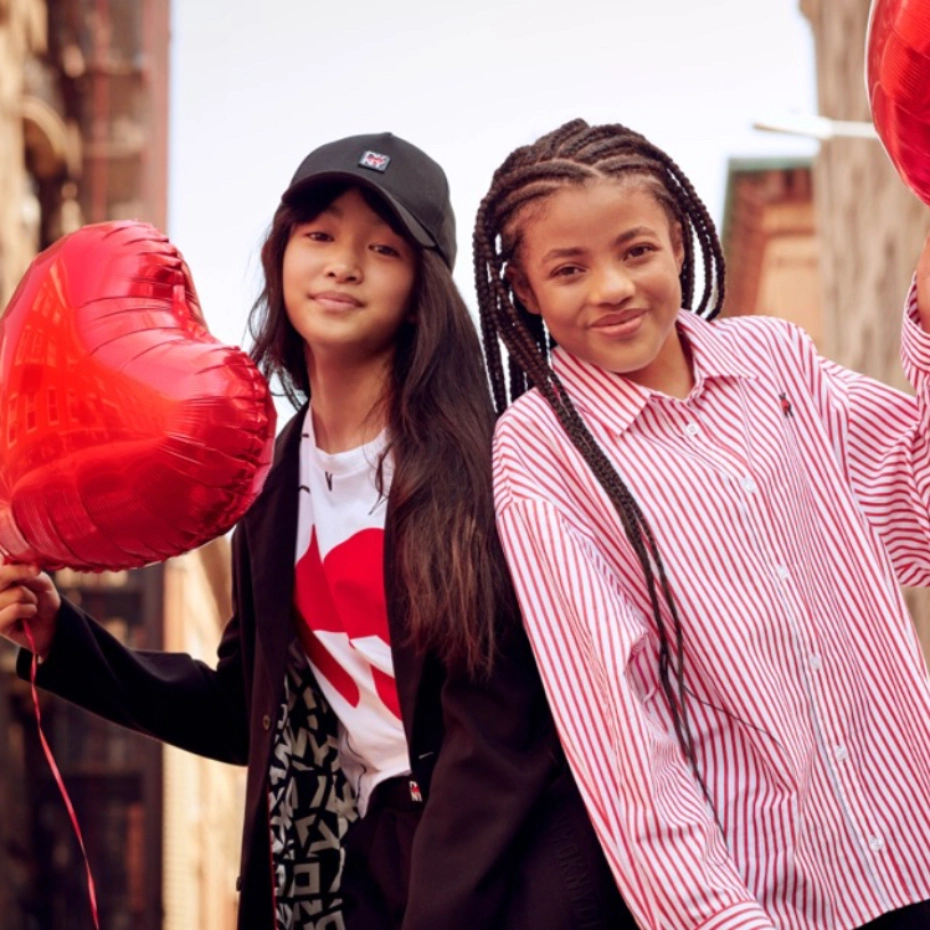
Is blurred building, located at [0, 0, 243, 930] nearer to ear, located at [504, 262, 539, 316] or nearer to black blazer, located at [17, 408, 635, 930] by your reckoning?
black blazer, located at [17, 408, 635, 930]

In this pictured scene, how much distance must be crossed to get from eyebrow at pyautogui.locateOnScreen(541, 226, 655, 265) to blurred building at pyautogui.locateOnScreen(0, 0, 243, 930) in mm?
18572

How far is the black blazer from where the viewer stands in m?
3.29

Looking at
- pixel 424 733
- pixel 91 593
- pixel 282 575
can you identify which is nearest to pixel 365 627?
pixel 282 575

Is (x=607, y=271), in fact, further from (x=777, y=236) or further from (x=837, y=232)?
(x=777, y=236)

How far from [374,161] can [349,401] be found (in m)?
0.52

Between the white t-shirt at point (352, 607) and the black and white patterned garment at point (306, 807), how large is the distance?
3 centimetres

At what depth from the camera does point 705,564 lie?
3307 millimetres

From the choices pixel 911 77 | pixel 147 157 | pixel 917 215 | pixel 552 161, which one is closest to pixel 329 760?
pixel 552 161

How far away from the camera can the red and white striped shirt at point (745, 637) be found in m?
3.16

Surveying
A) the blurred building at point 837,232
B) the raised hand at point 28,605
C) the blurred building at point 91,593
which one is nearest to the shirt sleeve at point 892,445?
the raised hand at point 28,605

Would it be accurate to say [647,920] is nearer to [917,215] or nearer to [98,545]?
[98,545]

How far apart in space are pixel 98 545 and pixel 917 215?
21.2 m

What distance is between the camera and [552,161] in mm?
3561

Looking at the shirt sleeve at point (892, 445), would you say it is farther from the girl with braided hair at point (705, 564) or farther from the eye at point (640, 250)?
the eye at point (640, 250)
